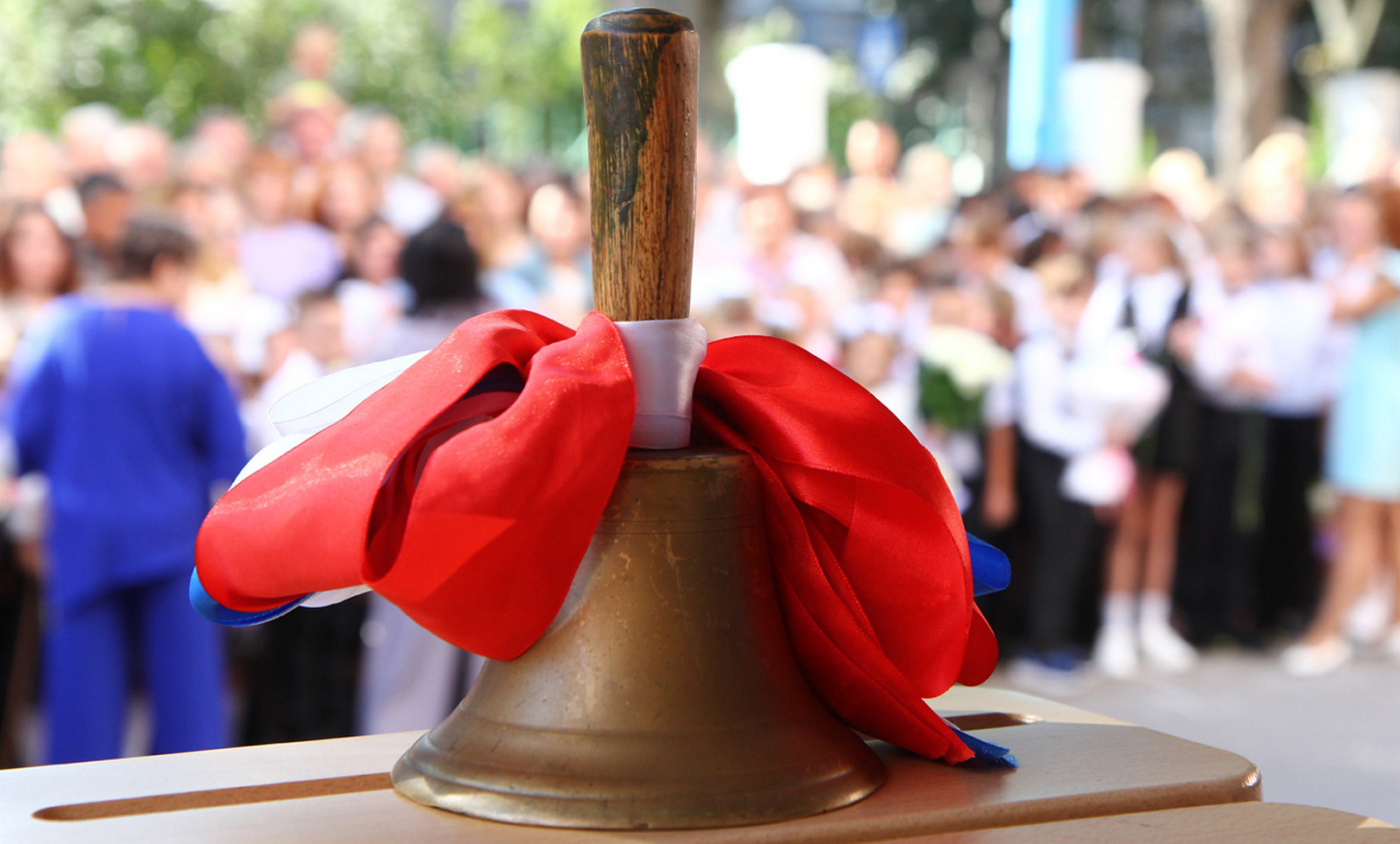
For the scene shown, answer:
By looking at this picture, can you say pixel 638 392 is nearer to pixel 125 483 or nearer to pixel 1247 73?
pixel 125 483

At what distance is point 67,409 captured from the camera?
11.0 ft

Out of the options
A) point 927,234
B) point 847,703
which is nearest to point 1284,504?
point 927,234

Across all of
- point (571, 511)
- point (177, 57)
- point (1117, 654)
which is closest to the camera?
point (571, 511)

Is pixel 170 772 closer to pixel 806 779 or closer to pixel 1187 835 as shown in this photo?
pixel 806 779

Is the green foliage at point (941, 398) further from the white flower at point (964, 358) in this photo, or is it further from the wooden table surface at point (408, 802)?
the wooden table surface at point (408, 802)

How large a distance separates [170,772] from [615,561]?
1.11ft

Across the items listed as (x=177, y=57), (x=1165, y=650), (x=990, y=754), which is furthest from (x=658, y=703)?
(x=177, y=57)

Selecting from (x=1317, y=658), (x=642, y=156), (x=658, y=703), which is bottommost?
(x=1317, y=658)

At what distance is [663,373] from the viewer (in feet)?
2.97

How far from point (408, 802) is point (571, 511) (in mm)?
221

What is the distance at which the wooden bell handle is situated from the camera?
883mm

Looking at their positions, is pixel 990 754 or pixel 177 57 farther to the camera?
pixel 177 57

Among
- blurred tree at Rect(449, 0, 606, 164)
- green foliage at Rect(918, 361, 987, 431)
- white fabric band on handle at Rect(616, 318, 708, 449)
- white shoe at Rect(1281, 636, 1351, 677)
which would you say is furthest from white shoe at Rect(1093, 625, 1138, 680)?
blurred tree at Rect(449, 0, 606, 164)

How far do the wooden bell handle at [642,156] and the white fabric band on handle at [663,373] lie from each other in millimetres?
18
